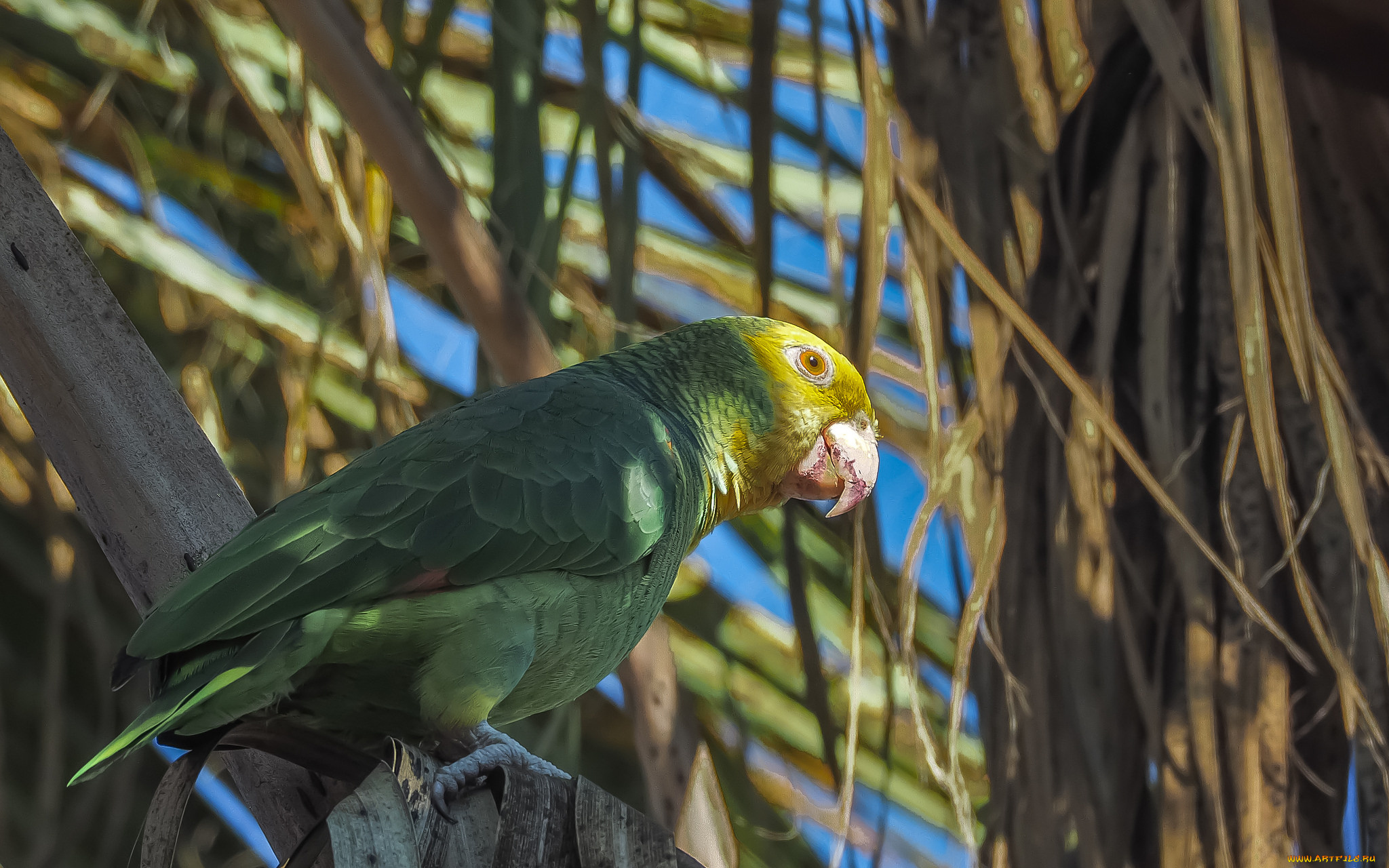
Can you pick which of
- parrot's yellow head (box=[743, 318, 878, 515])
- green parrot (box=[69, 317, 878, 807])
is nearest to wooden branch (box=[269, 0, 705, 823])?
green parrot (box=[69, 317, 878, 807])

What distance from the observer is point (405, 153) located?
182 cm

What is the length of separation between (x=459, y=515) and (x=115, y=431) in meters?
0.40

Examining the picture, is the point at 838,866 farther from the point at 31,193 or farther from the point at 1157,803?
the point at 31,193

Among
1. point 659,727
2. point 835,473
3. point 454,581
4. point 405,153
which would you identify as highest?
point 405,153

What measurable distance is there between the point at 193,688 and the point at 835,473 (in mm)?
1123

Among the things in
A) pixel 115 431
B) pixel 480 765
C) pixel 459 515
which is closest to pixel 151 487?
pixel 115 431

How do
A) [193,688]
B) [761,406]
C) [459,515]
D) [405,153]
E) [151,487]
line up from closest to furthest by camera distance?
[193,688] < [151,487] < [459,515] < [405,153] < [761,406]

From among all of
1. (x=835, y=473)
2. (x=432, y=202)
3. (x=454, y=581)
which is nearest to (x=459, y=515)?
(x=454, y=581)

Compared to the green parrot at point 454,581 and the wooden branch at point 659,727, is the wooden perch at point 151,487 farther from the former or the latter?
the wooden branch at point 659,727

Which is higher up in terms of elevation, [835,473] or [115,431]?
[115,431]

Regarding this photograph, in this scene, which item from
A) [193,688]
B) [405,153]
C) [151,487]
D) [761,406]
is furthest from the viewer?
[761,406]

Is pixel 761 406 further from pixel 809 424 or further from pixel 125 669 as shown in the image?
pixel 125 669

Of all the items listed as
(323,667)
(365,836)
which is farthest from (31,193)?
(365,836)

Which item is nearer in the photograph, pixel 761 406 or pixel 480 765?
pixel 480 765
